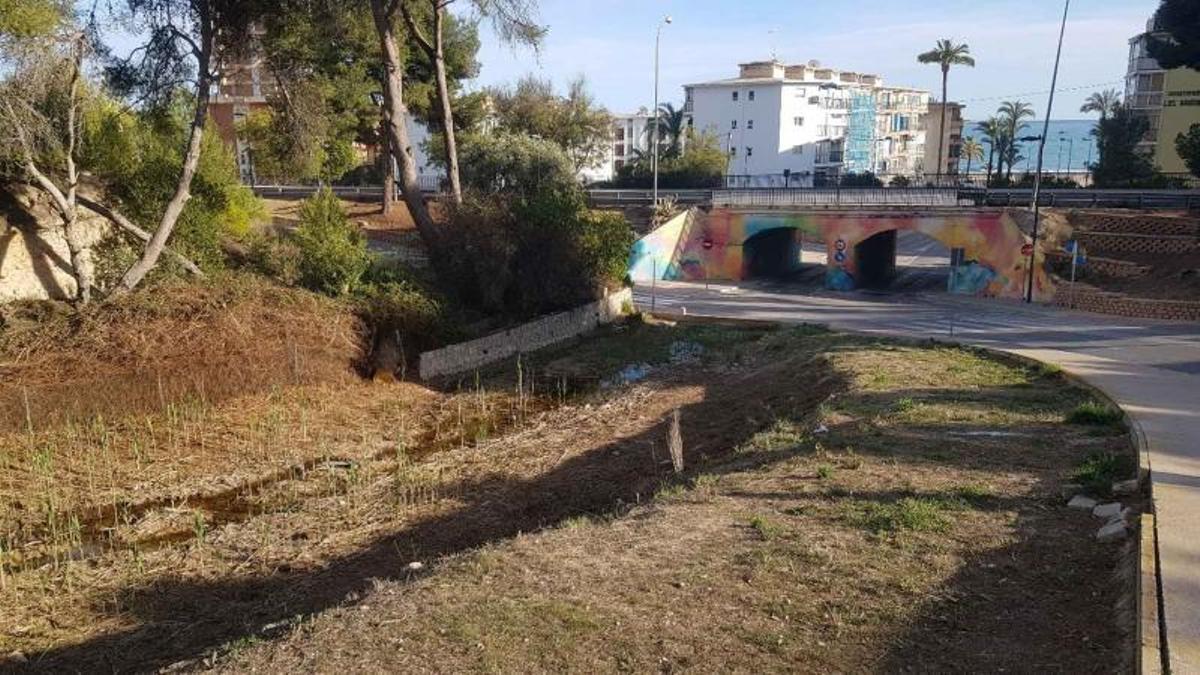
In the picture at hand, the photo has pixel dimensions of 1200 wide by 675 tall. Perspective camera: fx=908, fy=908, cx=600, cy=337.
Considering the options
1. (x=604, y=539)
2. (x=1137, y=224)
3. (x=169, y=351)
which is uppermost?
(x=1137, y=224)

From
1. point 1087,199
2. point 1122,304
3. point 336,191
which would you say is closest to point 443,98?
point 1122,304

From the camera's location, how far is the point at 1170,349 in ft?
70.9

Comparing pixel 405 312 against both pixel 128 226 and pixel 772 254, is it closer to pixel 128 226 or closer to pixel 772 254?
pixel 128 226

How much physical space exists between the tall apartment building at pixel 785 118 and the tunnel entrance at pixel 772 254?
34395 mm

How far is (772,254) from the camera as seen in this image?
44.9 m

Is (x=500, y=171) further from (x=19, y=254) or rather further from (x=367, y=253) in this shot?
(x=19, y=254)

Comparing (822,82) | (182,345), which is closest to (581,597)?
(182,345)

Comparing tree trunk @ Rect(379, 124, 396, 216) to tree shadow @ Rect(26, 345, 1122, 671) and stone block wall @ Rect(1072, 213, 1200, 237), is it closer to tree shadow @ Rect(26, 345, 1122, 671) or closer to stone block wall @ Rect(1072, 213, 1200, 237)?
stone block wall @ Rect(1072, 213, 1200, 237)

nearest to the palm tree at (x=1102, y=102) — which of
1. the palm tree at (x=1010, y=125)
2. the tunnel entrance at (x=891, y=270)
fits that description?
the palm tree at (x=1010, y=125)

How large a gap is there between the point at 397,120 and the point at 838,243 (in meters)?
20.6

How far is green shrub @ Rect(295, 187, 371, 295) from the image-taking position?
2238cm

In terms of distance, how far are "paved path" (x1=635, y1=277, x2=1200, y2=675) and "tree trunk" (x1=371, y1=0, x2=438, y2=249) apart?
9502 mm

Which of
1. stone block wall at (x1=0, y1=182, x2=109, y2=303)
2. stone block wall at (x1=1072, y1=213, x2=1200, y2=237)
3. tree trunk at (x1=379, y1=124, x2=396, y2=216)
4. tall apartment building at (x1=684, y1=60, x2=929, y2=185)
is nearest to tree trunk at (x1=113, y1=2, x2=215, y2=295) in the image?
stone block wall at (x1=0, y1=182, x2=109, y2=303)

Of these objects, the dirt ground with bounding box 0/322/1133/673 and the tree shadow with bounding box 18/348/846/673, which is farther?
the tree shadow with bounding box 18/348/846/673
